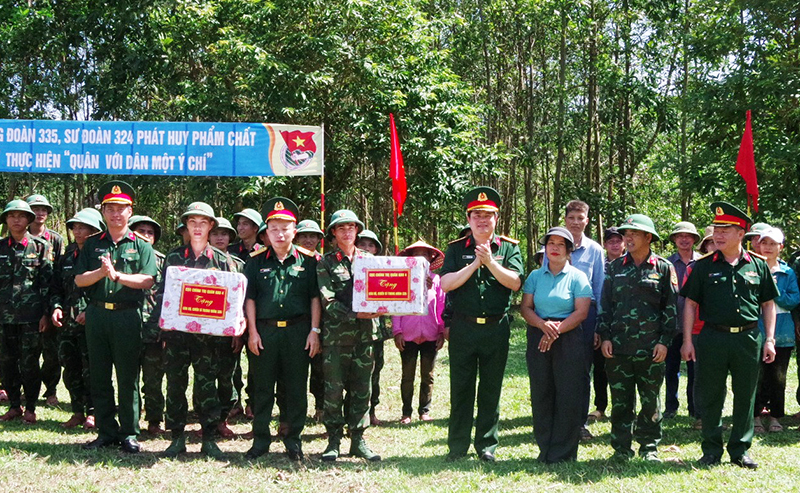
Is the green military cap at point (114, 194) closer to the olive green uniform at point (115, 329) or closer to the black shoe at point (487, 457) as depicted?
the olive green uniform at point (115, 329)

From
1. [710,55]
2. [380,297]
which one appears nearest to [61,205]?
[710,55]

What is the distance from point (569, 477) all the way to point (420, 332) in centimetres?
254

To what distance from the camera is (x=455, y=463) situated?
5.91 metres

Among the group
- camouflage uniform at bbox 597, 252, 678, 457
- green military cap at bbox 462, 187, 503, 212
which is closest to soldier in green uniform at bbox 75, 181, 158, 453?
green military cap at bbox 462, 187, 503, 212

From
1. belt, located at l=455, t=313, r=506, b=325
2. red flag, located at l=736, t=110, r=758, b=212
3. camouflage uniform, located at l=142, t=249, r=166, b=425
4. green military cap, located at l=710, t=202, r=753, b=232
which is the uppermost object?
red flag, located at l=736, t=110, r=758, b=212

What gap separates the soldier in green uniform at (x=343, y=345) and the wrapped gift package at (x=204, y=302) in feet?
2.47

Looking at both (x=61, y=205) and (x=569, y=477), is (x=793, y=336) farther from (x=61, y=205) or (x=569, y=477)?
(x=61, y=205)

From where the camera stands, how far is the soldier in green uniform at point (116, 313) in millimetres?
6129

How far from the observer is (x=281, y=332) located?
6047mm

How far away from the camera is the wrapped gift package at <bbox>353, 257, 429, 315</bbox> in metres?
5.86

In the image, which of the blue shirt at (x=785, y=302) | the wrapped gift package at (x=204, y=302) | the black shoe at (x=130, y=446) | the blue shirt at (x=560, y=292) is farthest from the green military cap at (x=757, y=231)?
the black shoe at (x=130, y=446)

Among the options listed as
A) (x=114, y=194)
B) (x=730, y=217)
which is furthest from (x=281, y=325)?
(x=730, y=217)

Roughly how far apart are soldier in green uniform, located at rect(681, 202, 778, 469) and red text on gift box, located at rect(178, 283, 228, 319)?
3.84 m

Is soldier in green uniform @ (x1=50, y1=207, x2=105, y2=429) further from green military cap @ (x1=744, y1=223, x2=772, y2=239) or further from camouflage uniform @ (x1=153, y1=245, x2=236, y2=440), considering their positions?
green military cap @ (x1=744, y1=223, x2=772, y2=239)
